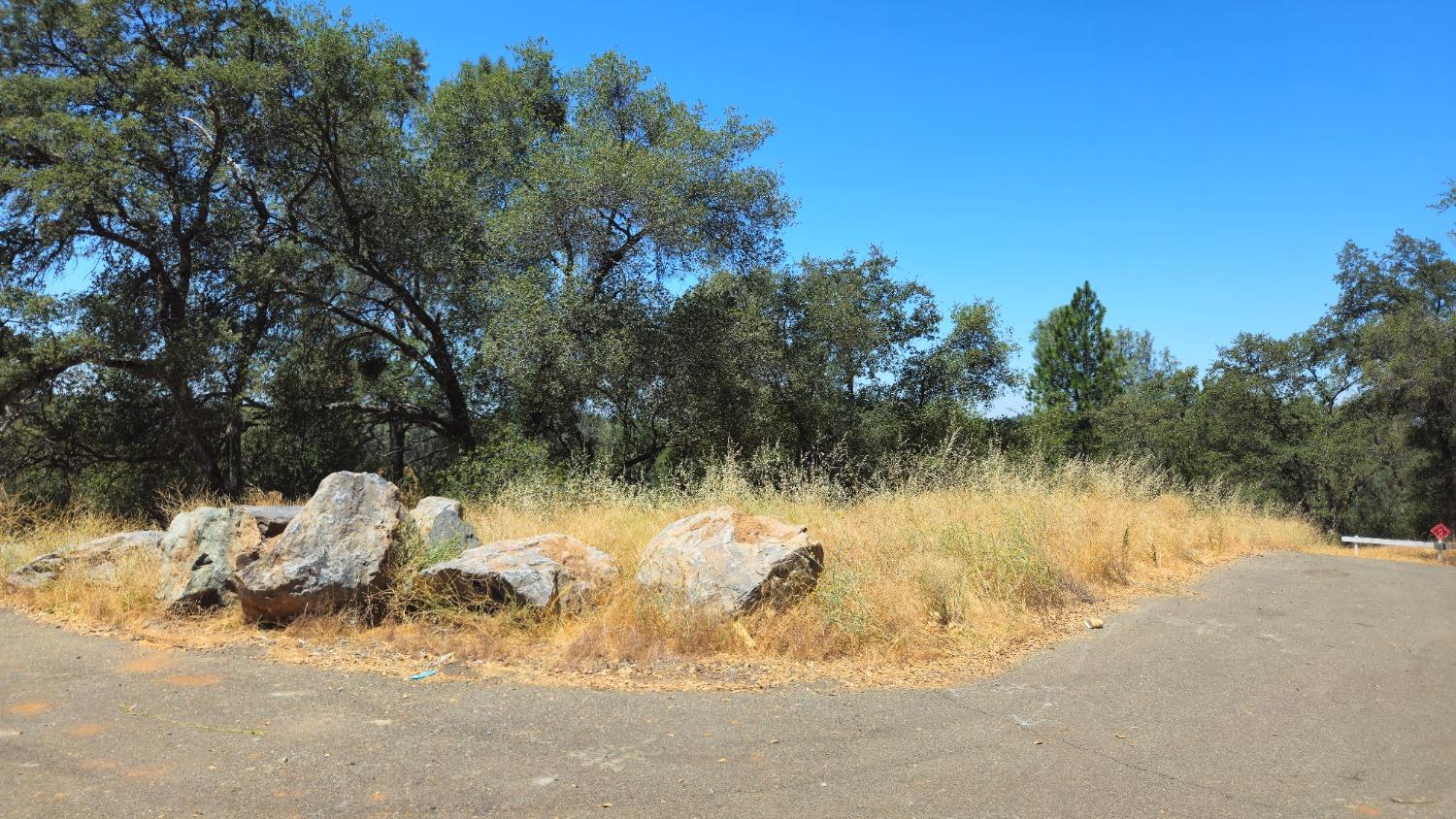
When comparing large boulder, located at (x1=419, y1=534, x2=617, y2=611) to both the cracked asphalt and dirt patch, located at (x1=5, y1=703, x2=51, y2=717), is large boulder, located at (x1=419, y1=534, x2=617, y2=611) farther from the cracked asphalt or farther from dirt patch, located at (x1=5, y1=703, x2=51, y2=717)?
dirt patch, located at (x1=5, y1=703, x2=51, y2=717)

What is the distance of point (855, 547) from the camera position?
7.98 meters

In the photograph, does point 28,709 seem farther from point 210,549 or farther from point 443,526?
point 443,526

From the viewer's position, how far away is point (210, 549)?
7.64 m

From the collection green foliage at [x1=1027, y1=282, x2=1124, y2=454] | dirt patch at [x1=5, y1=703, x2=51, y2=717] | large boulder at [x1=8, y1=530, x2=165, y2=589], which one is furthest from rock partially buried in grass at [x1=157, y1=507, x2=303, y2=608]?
green foliage at [x1=1027, y1=282, x2=1124, y2=454]

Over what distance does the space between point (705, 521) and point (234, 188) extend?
45.4 feet

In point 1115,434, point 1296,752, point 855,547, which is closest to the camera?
point 1296,752

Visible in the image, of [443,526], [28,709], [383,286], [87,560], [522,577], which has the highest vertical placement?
[383,286]

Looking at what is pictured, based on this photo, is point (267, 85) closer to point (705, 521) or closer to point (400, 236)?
point (400, 236)

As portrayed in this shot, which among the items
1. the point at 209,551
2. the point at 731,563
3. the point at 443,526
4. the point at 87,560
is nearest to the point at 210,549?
the point at 209,551

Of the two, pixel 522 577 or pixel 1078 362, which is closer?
pixel 522 577

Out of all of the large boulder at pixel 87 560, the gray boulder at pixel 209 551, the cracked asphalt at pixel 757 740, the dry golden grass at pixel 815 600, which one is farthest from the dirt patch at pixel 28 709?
the large boulder at pixel 87 560

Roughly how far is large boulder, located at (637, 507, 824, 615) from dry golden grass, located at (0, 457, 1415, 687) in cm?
17

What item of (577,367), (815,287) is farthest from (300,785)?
(815,287)

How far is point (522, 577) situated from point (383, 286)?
13588 mm
